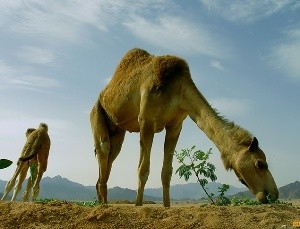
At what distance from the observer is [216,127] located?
8531mm

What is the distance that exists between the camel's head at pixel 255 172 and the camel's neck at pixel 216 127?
0.65ft

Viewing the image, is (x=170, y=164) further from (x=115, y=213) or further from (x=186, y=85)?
(x=115, y=213)

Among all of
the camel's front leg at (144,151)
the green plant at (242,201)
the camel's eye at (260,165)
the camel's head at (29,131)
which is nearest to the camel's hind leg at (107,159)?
the camel's front leg at (144,151)

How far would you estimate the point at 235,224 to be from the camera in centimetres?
618

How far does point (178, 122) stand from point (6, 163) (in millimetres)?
6204

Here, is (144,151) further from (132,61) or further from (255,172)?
(132,61)

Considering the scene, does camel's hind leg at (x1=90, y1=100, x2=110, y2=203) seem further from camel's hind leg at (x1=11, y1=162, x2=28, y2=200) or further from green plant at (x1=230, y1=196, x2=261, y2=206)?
camel's hind leg at (x1=11, y1=162, x2=28, y2=200)

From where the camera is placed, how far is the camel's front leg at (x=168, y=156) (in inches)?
362

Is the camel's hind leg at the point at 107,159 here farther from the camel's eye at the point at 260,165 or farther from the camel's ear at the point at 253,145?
the camel's eye at the point at 260,165

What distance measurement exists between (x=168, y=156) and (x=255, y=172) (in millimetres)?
2324

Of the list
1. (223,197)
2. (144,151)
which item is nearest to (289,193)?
(223,197)

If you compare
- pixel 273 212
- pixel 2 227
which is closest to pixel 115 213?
pixel 2 227

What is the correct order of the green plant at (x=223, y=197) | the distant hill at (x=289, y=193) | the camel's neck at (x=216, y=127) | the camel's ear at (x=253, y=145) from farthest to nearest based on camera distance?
the distant hill at (x=289, y=193) < the green plant at (x=223, y=197) < the camel's neck at (x=216, y=127) < the camel's ear at (x=253, y=145)

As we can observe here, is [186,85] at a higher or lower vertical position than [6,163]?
higher
